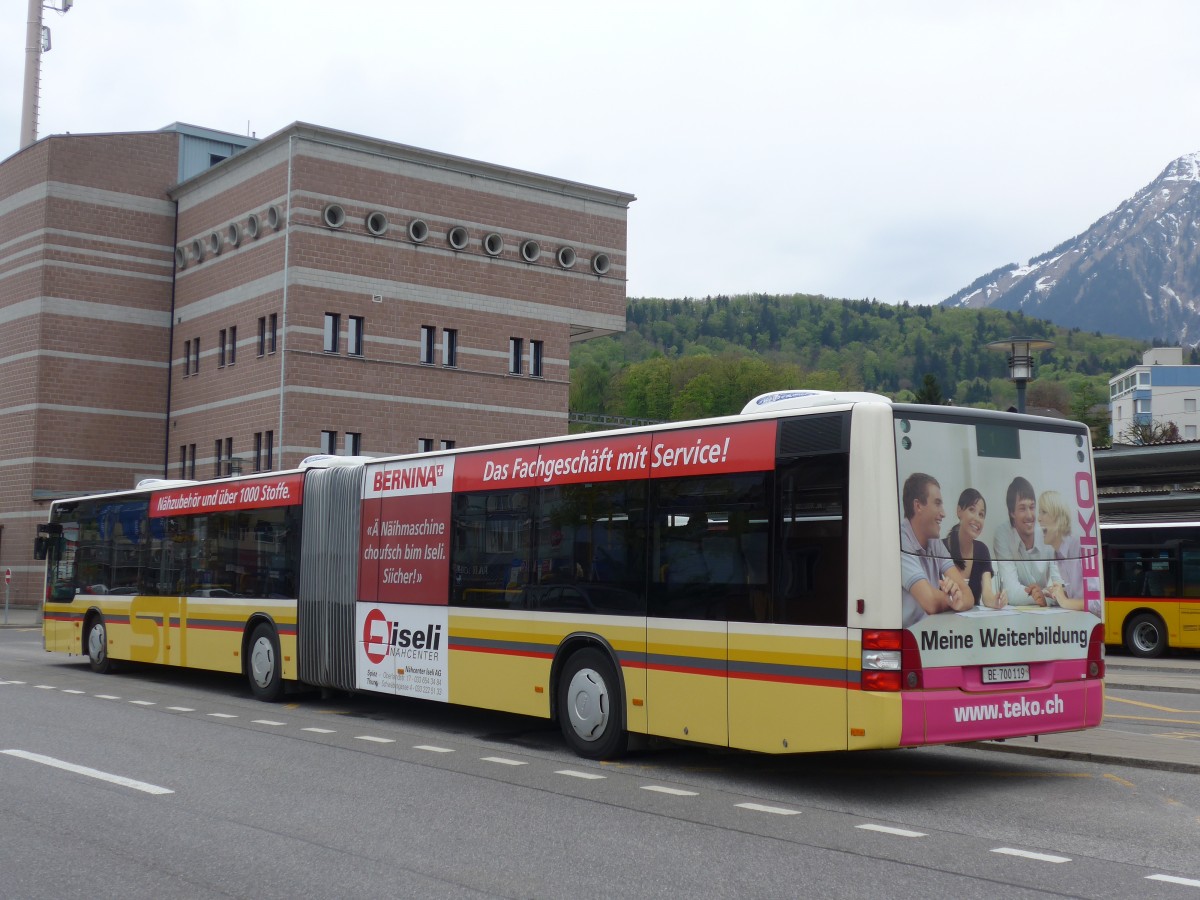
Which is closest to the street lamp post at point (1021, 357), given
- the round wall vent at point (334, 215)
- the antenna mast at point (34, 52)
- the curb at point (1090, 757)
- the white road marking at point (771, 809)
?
the curb at point (1090, 757)

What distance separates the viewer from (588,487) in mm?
11742

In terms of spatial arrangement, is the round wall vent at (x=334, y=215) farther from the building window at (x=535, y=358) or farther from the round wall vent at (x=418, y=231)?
the building window at (x=535, y=358)

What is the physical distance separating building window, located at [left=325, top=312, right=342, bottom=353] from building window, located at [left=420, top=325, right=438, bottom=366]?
10.1 ft

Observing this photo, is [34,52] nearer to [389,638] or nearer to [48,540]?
[48,540]

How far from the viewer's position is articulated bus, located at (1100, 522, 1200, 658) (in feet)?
83.6

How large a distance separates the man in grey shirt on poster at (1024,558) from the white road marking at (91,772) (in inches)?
245

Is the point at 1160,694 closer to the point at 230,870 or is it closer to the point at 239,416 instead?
the point at 230,870

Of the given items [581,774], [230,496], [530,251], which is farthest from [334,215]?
[581,774]

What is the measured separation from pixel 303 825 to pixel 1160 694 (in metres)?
13.7

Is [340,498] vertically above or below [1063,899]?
above

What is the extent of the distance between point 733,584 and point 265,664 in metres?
8.44

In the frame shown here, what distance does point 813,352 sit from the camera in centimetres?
16788

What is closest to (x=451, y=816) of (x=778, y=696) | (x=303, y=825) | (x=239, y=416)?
(x=303, y=825)

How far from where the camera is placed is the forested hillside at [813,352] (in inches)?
4894
